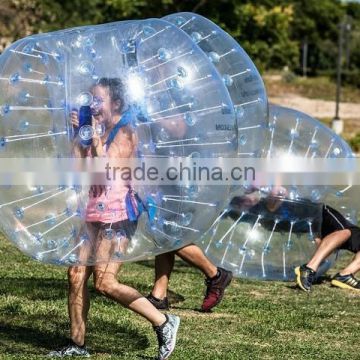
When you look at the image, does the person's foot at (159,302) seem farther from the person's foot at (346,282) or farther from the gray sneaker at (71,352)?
the person's foot at (346,282)

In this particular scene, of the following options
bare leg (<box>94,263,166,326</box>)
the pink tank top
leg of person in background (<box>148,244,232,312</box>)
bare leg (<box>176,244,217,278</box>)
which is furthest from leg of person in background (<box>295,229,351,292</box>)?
the pink tank top

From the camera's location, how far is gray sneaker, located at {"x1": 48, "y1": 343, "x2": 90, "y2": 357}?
511 cm

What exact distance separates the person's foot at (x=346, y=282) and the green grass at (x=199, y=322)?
0.10 meters

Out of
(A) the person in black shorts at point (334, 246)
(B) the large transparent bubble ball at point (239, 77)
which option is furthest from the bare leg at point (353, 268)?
(B) the large transparent bubble ball at point (239, 77)

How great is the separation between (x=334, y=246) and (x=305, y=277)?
0.44 m

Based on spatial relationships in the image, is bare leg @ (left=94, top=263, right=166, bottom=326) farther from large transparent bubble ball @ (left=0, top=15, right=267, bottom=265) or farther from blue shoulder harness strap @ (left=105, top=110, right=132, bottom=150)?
blue shoulder harness strap @ (left=105, top=110, right=132, bottom=150)

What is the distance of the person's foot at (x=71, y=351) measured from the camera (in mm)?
5109

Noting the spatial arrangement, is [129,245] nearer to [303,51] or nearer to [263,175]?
[263,175]

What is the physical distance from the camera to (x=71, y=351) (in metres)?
5.12

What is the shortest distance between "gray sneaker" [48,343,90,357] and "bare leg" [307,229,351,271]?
315 centimetres

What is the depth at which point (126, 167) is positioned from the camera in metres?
4.80

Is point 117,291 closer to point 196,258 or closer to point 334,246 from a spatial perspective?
point 196,258

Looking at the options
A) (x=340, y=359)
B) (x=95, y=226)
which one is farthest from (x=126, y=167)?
(x=340, y=359)

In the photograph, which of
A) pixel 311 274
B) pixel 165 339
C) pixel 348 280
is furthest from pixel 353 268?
pixel 165 339
